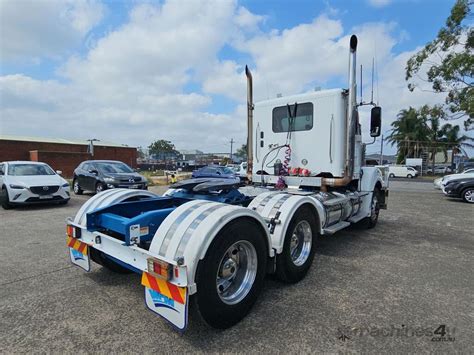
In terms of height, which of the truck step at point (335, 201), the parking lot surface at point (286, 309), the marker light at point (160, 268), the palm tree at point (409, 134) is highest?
the palm tree at point (409, 134)

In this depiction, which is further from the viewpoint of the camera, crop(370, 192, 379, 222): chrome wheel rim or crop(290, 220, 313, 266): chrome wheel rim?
crop(370, 192, 379, 222): chrome wheel rim

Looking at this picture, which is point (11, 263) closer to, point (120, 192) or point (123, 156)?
point (120, 192)

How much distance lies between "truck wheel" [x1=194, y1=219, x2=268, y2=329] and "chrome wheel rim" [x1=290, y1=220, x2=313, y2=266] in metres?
0.87

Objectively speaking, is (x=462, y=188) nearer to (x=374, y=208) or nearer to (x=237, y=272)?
(x=374, y=208)

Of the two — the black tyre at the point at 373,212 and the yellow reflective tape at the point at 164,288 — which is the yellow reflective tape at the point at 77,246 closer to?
the yellow reflective tape at the point at 164,288

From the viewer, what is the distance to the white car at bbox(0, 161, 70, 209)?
28.3 ft

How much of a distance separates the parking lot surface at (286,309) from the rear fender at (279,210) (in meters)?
0.65

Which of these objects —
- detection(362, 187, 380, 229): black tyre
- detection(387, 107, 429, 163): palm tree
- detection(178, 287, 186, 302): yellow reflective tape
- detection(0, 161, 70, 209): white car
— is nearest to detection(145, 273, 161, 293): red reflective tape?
detection(178, 287, 186, 302): yellow reflective tape

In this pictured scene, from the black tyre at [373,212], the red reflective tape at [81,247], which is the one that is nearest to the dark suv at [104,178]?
the red reflective tape at [81,247]

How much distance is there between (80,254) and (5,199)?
23.9 ft

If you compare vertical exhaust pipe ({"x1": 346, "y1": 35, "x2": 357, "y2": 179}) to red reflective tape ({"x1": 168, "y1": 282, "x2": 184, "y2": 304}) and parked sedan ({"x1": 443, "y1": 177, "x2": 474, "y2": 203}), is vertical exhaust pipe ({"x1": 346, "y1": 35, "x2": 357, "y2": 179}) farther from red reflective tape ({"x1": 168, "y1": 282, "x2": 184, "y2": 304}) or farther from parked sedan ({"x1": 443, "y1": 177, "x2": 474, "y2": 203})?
parked sedan ({"x1": 443, "y1": 177, "x2": 474, "y2": 203})

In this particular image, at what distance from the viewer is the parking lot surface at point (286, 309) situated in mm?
2451

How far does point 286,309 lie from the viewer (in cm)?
300

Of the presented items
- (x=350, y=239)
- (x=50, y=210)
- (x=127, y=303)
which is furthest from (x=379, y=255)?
(x=50, y=210)
